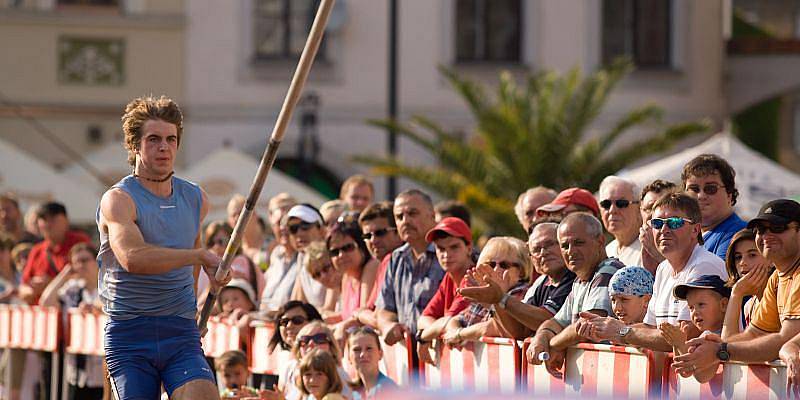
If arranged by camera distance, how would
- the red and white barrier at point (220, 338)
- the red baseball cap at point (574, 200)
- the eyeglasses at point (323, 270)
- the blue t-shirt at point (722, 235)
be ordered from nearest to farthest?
the blue t-shirt at point (722, 235)
the red baseball cap at point (574, 200)
the eyeglasses at point (323, 270)
the red and white barrier at point (220, 338)

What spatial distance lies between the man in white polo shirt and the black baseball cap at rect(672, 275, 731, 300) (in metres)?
0.11

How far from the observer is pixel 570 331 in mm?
7824

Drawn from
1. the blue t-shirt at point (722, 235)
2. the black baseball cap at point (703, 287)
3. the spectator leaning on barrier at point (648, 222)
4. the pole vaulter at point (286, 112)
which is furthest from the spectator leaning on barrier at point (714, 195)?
the pole vaulter at point (286, 112)

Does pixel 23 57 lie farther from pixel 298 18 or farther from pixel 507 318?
pixel 507 318

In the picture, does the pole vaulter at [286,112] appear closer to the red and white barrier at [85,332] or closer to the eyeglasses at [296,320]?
the eyeglasses at [296,320]

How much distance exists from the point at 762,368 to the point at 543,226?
2011 mm

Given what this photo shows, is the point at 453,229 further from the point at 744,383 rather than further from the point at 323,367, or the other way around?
the point at 744,383

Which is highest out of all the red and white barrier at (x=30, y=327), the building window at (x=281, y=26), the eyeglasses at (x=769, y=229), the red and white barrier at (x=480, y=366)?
the building window at (x=281, y=26)

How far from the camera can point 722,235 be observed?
8250 mm

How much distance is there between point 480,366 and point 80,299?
5.58 meters

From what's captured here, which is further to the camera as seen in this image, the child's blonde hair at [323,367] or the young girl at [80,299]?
the young girl at [80,299]

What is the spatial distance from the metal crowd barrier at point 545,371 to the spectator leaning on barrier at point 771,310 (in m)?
0.08

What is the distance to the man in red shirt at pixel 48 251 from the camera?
14.1 metres

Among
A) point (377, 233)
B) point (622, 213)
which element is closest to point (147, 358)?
point (622, 213)
